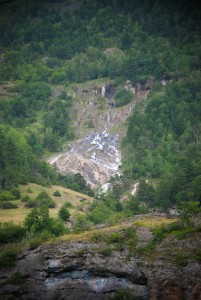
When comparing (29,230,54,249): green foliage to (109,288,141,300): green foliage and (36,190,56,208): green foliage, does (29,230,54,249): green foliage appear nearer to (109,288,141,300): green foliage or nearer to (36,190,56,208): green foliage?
(109,288,141,300): green foliage

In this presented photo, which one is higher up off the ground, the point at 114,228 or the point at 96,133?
the point at 114,228

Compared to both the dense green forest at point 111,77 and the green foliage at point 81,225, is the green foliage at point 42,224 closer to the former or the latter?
the green foliage at point 81,225

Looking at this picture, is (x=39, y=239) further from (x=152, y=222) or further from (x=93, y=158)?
(x=93, y=158)

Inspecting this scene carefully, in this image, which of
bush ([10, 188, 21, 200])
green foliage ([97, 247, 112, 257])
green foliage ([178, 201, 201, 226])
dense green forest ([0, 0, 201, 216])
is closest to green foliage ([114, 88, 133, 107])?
dense green forest ([0, 0, 201, 216])

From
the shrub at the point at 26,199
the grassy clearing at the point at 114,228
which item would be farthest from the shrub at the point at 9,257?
the shrub at the point at 26,199

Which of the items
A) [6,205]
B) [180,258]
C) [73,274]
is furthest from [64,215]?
[180,258]
